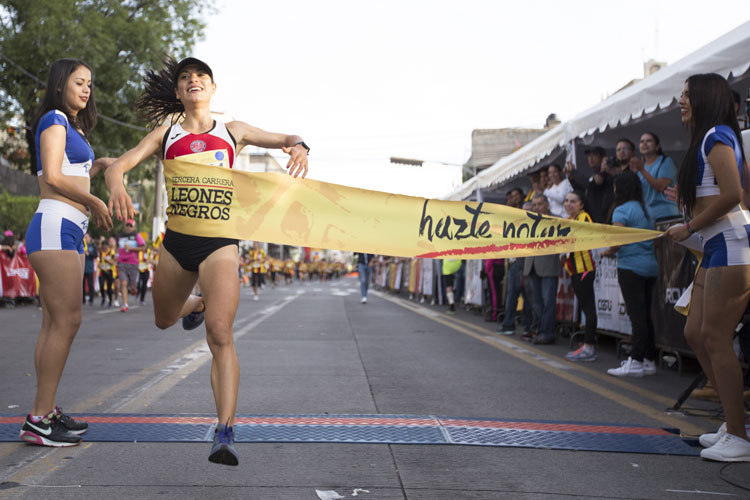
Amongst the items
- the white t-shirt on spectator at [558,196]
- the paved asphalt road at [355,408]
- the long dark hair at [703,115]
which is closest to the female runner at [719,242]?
the long dark hair at [703,115]

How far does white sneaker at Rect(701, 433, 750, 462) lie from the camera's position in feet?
13.5

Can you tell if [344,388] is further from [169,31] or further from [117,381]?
[169,31]

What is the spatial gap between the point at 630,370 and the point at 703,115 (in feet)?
11.2

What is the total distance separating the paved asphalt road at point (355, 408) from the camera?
353 cm

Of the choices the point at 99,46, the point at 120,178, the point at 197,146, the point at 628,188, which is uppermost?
the point at 99,46

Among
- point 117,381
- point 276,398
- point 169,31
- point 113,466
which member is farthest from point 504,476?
point 169,31

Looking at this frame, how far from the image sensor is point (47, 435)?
4176mm

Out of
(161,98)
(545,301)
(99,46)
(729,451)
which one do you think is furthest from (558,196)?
(99,46)

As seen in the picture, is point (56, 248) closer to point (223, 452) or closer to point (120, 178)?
point (120, 178)

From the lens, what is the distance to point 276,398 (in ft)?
18.9

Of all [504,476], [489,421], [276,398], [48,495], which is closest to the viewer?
[48,495]

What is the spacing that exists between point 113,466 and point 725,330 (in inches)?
126

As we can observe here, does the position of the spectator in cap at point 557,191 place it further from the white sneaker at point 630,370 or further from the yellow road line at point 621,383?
the white sneaker at point 630,370

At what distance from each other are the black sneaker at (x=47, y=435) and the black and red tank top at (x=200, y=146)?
1.54 m
